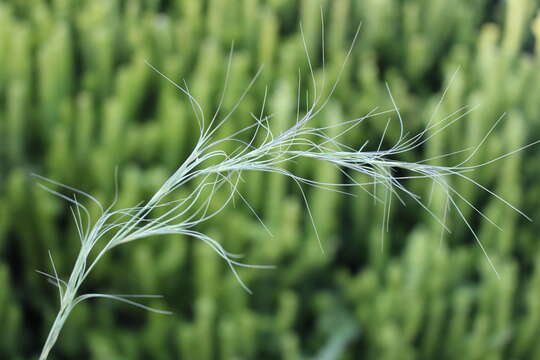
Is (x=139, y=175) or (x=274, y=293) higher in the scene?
(x=139, y=175)

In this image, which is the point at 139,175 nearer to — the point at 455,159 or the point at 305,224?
the point at 305,224

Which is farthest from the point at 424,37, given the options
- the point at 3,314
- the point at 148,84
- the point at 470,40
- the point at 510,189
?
the point at 3,314

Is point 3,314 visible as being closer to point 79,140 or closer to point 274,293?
point 79,140

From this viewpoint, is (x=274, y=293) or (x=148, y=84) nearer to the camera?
(x=274, y=293)

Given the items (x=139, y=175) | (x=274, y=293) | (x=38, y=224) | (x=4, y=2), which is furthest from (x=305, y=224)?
(x=4, y=2)

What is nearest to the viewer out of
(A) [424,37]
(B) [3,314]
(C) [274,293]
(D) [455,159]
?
(B) [3,314]

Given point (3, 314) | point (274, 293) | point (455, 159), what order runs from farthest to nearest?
point (455, 159)
point (274, 293)
point (3, 314)

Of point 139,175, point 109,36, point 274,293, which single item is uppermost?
point 109,36
